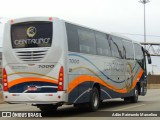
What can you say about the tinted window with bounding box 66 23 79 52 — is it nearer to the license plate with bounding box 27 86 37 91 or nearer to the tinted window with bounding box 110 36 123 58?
the license plate with bounding box 27 86 37 91

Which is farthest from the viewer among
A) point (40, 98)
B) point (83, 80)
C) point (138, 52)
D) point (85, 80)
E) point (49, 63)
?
point (138, 52)

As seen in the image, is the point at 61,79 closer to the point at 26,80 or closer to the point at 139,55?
the point at 26,80

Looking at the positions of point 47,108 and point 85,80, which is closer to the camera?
point 85,80

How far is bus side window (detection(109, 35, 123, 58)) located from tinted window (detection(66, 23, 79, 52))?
4.09 meters

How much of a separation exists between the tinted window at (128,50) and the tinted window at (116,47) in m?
0.70

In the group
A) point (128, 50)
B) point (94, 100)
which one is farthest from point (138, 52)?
point (94, 100)

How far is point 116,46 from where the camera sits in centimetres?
2066

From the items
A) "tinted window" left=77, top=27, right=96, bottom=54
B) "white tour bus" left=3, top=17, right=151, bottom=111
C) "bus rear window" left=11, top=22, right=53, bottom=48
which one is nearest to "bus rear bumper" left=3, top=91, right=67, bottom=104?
"white tour bus" left=3, top=17, right=151, bottom=111

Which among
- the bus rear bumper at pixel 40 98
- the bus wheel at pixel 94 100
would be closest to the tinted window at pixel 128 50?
the bus wheel at pixel 94 100

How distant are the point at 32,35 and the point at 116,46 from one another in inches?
243

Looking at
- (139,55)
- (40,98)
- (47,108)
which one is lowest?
(47,108)

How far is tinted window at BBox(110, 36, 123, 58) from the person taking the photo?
20188 millimetres

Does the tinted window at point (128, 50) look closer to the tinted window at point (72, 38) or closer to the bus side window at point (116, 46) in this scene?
the bus side window at point (116, 46)

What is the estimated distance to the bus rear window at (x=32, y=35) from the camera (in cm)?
1542
